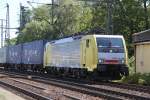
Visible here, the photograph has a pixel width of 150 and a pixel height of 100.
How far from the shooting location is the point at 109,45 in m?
26.9

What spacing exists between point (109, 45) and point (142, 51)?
378 cm

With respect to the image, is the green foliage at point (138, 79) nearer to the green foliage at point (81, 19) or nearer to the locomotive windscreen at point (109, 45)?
the locomotive windscreen at point (109, 45)

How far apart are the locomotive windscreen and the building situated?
258cm

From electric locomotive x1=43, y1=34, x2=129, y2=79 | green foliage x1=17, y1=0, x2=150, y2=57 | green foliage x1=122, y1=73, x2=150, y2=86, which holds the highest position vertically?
green foliage x1=17, y1=0, x2=150, y2=57

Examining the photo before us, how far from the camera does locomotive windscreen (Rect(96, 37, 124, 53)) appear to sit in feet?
87.7

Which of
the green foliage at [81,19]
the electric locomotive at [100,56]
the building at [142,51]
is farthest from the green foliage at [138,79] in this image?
the green foliage at [81,19]

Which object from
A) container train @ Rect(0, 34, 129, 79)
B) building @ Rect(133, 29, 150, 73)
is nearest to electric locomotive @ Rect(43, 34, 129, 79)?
container train @ Rect(0, 34, 129, 79)

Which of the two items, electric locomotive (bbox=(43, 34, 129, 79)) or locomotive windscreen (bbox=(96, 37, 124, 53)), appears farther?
locomotive windscreen (bbox=(96, 37, 124, 53))

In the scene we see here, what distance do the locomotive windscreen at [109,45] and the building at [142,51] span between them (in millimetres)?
2577

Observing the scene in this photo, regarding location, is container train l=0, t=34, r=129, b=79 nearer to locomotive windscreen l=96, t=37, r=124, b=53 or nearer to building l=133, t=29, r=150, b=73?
locomotive windscreen l=96, t=37, r=124, b=53

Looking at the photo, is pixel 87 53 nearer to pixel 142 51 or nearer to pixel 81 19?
pixel 142 51

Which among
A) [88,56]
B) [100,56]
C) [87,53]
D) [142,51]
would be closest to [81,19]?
[142,51]

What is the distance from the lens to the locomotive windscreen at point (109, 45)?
26.7 metres

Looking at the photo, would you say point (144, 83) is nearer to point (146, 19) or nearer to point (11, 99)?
point (11, 99)
